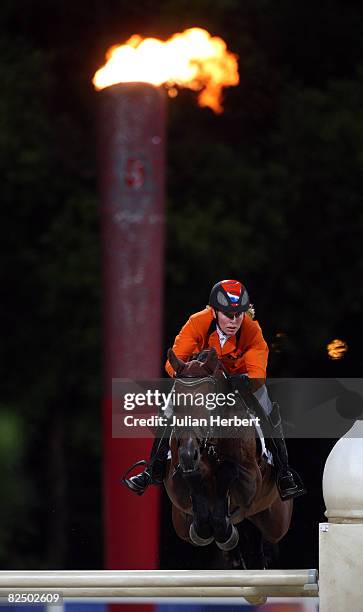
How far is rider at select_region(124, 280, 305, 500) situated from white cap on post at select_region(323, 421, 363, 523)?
0.98 ft

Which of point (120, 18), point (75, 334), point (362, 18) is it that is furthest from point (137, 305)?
point (362, 18)

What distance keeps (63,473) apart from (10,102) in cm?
583

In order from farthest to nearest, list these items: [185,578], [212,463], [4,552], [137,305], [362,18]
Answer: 1. [362,18]
2. [4,552]
3. [137,305]
4. [185,578]
5. [212,463]

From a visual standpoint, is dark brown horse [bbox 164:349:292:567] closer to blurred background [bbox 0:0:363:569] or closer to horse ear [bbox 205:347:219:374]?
horse ear [bbox 205:347:219:374]

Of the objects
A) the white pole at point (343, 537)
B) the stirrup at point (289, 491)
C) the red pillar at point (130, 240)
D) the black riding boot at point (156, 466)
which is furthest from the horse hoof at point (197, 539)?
the red pillar at point (130, 240)

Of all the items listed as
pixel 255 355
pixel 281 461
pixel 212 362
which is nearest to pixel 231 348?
pixel 255 355

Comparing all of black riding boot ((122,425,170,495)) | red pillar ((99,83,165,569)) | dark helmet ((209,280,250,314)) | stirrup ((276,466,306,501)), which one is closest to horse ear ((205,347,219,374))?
dark helmet ((209,280,250,314))

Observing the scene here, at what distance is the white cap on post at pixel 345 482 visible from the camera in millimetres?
6492

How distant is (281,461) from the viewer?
6426mm

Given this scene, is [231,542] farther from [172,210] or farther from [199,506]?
[172,210]

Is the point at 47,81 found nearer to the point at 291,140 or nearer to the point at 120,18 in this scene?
the point at 120,18

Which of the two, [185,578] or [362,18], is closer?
[185,578]

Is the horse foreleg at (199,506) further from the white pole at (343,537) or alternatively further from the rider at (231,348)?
the white pole at (343,537)

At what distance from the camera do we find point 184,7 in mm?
18328
